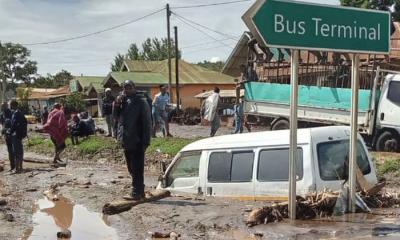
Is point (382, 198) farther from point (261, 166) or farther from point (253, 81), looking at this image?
point (253, 81)

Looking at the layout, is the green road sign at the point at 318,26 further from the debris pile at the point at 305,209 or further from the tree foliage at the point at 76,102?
the tree foliage at the point at 76,102

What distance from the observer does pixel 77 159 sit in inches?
812

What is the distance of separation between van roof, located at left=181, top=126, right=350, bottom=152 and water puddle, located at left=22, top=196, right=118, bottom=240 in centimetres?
207

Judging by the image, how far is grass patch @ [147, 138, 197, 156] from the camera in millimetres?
17641

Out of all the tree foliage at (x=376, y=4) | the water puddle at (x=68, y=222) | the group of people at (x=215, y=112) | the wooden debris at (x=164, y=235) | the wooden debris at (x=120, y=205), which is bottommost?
the water puddle at (x=68, y=222)

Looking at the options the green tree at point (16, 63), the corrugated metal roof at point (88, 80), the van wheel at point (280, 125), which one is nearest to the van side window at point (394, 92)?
the van wheel at point (280, 125)

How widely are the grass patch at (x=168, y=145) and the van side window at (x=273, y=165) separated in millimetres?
9003

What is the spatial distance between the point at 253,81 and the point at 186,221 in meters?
12.1

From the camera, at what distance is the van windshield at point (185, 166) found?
942cm

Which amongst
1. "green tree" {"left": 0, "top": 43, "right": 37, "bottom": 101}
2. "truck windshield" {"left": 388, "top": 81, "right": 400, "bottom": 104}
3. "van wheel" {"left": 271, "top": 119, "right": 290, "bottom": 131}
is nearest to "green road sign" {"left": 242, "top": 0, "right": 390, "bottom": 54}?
"truck windshield" {"left": 388, "top": 81, "right": 400, "bottom": 104}

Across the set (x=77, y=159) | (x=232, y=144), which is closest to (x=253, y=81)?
(x=77, y=159)

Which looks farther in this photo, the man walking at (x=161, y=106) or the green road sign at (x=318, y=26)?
the man walking at (x=161, y=106)

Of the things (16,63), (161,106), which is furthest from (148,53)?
(161,106)

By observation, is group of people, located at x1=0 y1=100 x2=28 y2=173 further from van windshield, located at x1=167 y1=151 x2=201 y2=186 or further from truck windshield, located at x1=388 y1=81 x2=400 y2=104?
truck windshield, located at x1=388 y1=81 x2=400 y2=104
